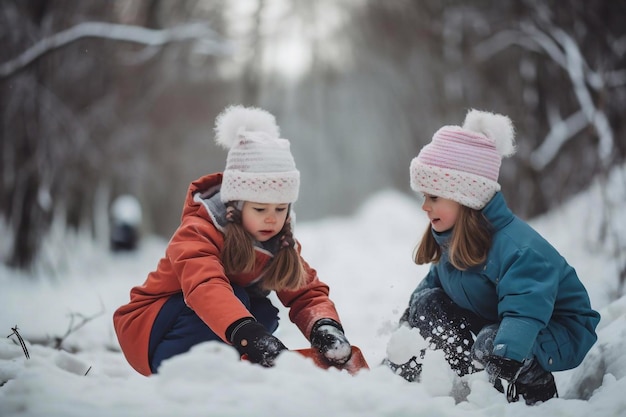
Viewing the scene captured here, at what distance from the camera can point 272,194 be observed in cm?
214

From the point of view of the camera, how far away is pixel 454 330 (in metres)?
2.17

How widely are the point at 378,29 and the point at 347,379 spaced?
35.5 ft

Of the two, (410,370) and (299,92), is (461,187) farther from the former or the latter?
(299,92)

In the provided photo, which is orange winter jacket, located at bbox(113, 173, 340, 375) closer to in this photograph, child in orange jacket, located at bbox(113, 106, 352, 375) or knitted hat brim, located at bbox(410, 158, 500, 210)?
child in orange jacket, located at bbox(113, 106, 352, 375)

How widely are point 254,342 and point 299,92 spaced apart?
12273 mm

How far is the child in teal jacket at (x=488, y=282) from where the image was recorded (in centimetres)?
187

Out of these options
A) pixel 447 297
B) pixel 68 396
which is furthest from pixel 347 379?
pixel 447 297

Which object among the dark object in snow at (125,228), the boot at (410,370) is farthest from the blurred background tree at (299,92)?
the boot at (410,370)

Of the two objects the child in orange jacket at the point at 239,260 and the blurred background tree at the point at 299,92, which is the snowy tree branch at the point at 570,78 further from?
the child in orange jacket at the point at 239,260

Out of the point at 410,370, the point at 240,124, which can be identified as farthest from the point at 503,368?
the point at 240,124

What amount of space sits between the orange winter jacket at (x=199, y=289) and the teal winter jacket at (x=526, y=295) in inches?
19.7

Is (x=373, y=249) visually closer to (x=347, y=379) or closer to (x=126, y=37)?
(x=126, y=37)

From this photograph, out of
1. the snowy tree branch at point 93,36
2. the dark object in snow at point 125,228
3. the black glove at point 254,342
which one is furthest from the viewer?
the dark object in snow at point 125,228

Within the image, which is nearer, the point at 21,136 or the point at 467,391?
the point at 467,391
